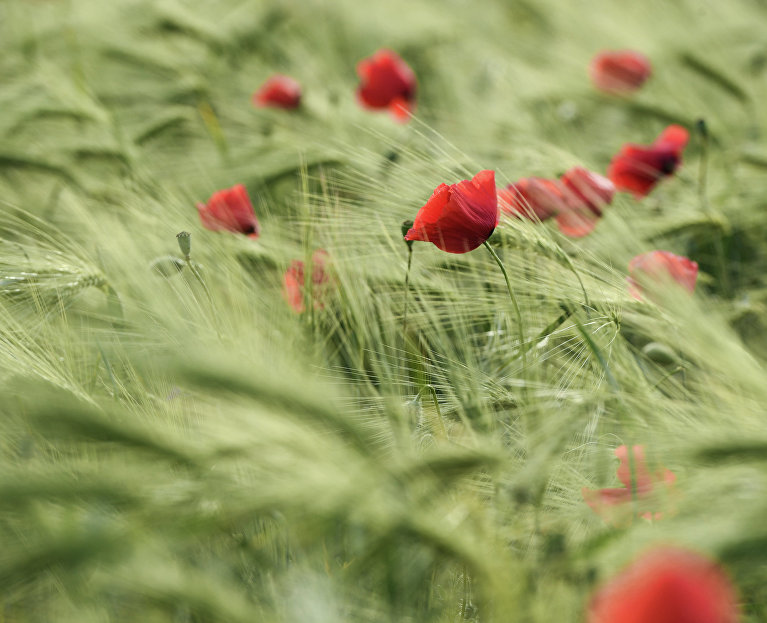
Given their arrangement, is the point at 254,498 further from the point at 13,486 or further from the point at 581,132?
the point at 581,132

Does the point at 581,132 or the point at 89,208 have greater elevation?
the point at 581,132

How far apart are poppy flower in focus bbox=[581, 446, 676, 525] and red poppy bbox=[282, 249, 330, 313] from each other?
26cm

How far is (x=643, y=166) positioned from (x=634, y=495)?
1.82 ft

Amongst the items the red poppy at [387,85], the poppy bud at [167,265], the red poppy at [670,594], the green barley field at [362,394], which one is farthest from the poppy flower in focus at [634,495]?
the red poppy at [387,85]

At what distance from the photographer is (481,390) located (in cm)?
59

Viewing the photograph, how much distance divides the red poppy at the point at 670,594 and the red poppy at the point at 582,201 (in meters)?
0.42

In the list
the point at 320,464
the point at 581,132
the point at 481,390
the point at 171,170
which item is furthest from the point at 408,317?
the point at 581,132

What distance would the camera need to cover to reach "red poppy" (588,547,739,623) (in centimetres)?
33

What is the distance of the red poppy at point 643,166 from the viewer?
3.04 ft

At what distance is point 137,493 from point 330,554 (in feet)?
0.48

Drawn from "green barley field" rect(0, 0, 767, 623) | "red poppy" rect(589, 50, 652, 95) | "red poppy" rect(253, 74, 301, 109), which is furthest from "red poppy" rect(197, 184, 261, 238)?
"red poppy" rect(589, 50, 652, 95)

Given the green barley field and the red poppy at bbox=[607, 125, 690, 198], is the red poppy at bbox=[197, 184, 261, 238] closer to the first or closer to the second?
the green barley field

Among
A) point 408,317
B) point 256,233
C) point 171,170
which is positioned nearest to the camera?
point 408,317

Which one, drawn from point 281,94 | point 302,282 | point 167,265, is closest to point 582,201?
point 302,282
